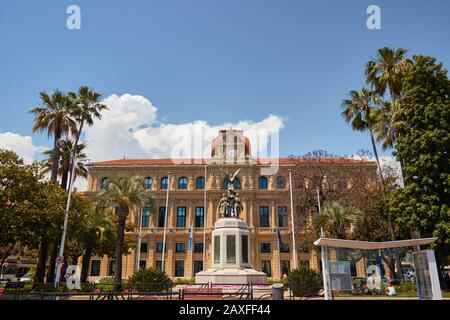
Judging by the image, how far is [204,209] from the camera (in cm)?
5700

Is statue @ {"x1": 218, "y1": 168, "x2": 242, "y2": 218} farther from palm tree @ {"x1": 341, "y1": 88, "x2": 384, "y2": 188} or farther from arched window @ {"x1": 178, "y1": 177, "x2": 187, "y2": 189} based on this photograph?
arched window @ {"x1": 178, "y1": 177, "x2": 187, "y2": 189}

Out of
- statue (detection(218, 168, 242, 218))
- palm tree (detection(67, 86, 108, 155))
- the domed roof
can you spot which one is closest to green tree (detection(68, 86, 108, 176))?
palm tree (detection(67, 86, 108, 155))

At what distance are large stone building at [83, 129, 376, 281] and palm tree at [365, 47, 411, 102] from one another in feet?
84.1

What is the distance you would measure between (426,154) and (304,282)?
472 inches

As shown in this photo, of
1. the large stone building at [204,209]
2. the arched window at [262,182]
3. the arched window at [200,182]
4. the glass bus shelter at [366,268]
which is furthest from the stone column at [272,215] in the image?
the glass bus shelter at [366,268]

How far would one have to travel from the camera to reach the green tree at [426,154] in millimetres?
22828

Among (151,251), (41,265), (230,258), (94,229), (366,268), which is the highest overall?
(94,229)

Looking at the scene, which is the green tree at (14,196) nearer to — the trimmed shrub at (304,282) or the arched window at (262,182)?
the trimmed shrub at (304,282)

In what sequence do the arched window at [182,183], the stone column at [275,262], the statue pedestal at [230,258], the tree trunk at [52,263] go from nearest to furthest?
1. the statue pedestal at [230,258]
2. the tree trunk at [52,263]
3. the stone column at [275,262]
4. the arched window at [182,183]

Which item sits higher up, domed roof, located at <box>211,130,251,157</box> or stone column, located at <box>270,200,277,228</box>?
domed roof, located at <box>211,130,251,157</box>

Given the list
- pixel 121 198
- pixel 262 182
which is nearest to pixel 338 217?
pixel 121 198

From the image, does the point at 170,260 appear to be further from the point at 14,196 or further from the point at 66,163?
the point at 14,196

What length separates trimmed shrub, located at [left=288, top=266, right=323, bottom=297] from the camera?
21.1m
